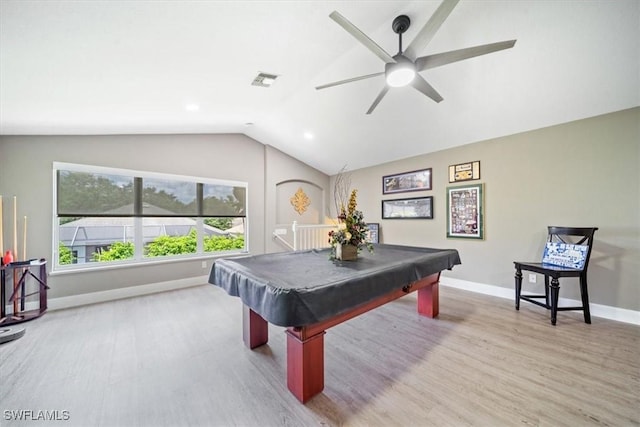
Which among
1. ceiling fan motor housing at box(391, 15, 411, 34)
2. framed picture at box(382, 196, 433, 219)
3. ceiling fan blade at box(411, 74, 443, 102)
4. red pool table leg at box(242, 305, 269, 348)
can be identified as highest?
ceiling fan motor housing at box(391, 15, 411, 34)

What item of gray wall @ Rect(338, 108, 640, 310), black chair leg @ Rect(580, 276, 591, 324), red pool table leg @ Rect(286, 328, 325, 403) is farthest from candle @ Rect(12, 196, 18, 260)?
black chair leg @ Rect(580, 276, 591, 324)

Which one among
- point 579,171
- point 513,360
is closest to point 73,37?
point 513,360

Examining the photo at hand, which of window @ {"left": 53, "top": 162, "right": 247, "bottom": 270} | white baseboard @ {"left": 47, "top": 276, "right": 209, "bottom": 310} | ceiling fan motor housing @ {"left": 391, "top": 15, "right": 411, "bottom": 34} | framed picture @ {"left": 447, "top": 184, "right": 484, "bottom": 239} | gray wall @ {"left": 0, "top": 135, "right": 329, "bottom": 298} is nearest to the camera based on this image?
ceiling fan motor housing @ {"left": 391, "top": 15, "right": 411, "bottom": 34}

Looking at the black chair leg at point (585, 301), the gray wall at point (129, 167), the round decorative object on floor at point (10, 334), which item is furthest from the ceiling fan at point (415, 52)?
the round decorative object on floor at point (10, 334)

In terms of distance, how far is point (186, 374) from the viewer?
1.94 m

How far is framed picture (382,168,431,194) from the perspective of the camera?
4.63 meters

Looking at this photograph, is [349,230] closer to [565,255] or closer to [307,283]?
[307,283]

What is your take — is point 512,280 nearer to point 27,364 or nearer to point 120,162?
point 27,364

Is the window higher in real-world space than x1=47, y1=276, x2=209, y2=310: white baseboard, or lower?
higher

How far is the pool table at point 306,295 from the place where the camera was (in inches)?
55.5

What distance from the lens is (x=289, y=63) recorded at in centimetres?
264

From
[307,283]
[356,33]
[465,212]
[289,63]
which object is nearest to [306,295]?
[307,283]

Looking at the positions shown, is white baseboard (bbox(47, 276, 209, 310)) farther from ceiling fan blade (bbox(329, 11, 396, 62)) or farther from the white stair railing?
ceiling fan blade (bbox(329, 11, 396, 62))

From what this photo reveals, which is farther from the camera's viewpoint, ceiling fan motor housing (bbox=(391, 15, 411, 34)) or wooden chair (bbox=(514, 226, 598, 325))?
wooden chair (bbox=(514, 226, 598, 325))
